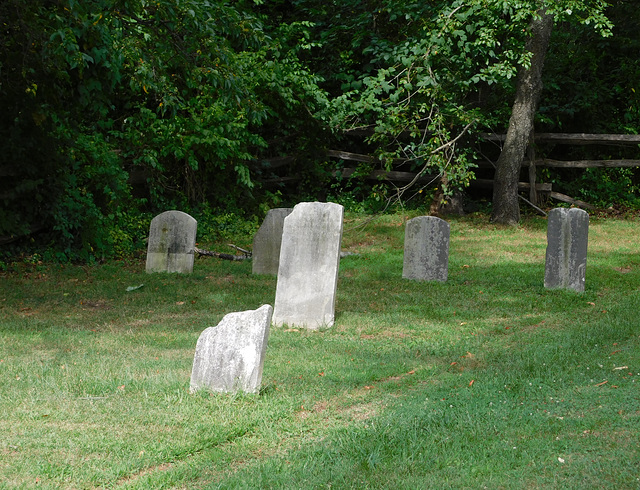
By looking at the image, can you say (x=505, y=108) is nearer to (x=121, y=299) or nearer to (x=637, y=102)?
(x=637, y=102)

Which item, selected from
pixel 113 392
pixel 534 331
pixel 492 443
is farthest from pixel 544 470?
pixel 534 331

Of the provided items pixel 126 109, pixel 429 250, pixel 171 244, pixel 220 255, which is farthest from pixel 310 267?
pixel 126 109

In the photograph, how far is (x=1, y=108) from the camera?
13.4 meters

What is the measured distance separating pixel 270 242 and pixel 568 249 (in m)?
4.95

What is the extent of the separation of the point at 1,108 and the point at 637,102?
17.8 meters

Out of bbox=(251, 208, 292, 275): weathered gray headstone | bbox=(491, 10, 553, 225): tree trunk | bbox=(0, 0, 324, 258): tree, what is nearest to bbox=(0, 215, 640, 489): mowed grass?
bbox=(251, 208, 292, 275): weathered gray headstone

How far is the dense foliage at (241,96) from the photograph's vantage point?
11.3m

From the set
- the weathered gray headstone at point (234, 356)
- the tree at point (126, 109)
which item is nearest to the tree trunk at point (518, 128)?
the tree at point (126, 109)

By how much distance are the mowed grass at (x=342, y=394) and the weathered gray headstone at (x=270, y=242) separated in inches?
55.3

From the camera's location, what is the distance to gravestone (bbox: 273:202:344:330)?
904 centimetres

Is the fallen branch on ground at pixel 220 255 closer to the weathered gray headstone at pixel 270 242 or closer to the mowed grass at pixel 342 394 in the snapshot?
the weathered gray headstone at pixel 270 242

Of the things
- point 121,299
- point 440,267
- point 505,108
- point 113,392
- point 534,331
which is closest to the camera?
point 113,392

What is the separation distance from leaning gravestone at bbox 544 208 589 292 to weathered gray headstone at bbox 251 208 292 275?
447 centimetres

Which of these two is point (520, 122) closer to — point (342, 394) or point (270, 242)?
point (270, 242)
